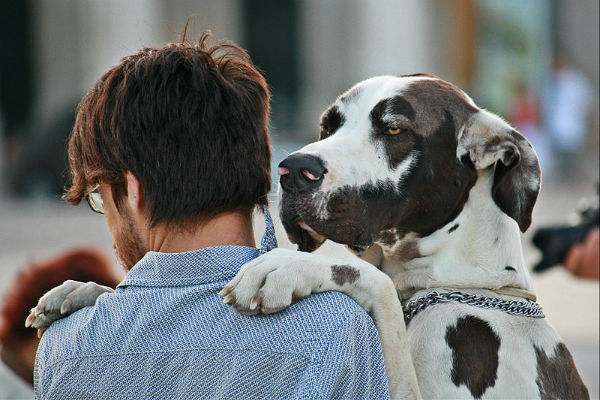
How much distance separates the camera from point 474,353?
111 inches

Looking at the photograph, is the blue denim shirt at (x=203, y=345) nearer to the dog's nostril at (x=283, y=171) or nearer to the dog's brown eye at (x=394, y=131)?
the dog's nostril at (x=283, y=171)

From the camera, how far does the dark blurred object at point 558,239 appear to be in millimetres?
4422

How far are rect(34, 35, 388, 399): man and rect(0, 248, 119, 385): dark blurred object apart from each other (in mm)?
944

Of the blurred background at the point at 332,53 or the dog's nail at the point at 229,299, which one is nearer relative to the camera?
the dog's nail at the point at 229,299

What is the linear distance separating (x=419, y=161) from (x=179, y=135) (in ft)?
3.27

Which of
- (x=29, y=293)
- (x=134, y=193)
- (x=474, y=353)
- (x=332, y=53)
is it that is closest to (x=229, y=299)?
(x=134, y=193)

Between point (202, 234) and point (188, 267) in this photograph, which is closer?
point (188, 267)

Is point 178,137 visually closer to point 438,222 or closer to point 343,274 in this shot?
point 343,274

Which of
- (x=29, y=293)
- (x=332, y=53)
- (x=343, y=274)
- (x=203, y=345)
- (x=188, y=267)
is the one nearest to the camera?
(x=203, y=345)

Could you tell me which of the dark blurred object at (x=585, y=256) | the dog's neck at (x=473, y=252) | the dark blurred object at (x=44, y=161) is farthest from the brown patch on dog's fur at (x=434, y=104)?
the dark blurred object at (x=44, y=161)

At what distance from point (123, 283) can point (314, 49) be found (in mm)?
23124

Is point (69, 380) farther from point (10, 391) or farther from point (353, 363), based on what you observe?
point (10, 391)

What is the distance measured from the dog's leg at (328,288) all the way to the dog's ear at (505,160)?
75 centimetres

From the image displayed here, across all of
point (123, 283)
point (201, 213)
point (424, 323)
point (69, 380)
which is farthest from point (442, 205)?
point (69, 380)
